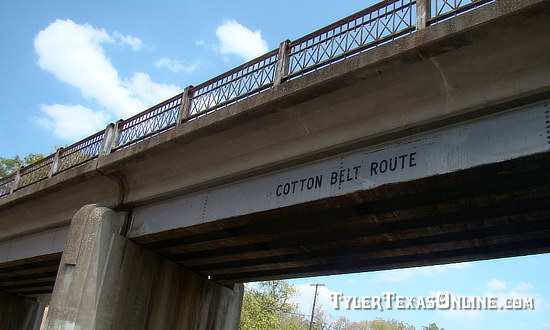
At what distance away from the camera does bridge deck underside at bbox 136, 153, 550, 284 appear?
751 cm

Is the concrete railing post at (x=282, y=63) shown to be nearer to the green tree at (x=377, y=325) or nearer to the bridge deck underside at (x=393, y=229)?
the bridge deck underside at (x=393, y=229)

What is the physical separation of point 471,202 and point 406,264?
3.98m

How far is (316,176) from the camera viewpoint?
8.72 metres

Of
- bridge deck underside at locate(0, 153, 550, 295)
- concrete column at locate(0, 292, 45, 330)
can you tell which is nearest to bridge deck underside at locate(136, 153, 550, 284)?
bridge deck underside at locate(0, 153, 550, 295)

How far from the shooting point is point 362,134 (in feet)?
26.6

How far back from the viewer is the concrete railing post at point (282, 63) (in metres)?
8.93

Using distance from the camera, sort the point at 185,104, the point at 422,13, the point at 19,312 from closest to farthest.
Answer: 1. the point at 422,13
2. the point at 185,104
3. the point at 19,312

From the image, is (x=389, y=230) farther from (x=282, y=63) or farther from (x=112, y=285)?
(x=112, y=285)

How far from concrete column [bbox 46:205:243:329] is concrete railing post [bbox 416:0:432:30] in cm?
820

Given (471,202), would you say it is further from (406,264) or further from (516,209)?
(406,264)

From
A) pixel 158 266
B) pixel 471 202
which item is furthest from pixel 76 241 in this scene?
pixel 471 202

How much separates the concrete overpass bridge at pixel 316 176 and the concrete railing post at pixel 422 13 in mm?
25

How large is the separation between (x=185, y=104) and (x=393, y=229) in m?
5.15

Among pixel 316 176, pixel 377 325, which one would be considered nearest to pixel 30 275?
pixel 316 176
